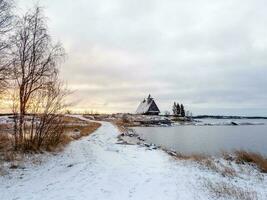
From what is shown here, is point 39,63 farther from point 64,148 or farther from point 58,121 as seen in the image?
point 64,148

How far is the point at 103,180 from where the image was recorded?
12.0 meters

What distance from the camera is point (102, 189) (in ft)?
35.4

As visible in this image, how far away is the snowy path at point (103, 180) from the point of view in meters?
10.2

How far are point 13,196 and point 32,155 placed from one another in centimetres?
677

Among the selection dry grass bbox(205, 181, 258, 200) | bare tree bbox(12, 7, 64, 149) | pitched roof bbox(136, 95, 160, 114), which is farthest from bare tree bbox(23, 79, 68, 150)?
pitched roof bbox(136, 95, 160, 114)

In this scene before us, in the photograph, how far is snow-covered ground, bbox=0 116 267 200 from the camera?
10227 millimetres

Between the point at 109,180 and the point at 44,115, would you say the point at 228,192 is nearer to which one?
the point at 109,180

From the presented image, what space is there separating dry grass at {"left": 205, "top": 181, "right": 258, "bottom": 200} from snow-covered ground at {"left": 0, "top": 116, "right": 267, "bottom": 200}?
9.6 inches

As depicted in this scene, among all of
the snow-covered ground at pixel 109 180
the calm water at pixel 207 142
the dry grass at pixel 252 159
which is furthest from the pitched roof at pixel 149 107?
the snow-covered ground at pixel 109 180

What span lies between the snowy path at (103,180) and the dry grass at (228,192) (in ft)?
1.34

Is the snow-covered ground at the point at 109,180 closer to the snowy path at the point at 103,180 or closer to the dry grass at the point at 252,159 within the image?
the snowy path at the point at 103,180

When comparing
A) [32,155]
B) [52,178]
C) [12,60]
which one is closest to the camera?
[52,178]

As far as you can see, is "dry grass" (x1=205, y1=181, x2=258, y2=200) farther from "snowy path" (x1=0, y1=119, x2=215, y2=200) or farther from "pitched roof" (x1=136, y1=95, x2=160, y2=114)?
"pitched roof" (x1=136, y1=95, x2=160, y2=114)

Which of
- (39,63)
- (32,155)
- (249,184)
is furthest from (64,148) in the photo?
(249,184)
